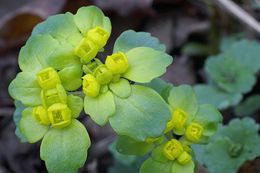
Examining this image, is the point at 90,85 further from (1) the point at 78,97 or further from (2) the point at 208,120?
(2) the point at 208,120

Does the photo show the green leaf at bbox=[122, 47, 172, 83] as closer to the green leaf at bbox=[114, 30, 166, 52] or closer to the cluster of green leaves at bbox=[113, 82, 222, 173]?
the green leaf at bbox=[114, 30, 166, 52]

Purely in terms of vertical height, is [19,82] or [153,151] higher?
[19,82]

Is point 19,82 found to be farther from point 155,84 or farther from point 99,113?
point 155,84

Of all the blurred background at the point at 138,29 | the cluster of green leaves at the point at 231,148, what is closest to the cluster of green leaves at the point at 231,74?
the blurred background at the point at 138,29

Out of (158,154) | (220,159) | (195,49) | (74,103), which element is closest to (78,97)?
(74,103)

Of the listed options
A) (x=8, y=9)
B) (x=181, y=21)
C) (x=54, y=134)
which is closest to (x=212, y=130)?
(x=54, y=134)

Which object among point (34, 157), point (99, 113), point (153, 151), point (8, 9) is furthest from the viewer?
point (8, 9)

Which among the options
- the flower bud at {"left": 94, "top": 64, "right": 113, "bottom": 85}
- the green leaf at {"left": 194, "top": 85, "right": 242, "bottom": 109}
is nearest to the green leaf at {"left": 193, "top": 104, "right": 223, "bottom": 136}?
the flower bud at {"left": 94, "top": 64, "right": 113, "bottom": 85}
